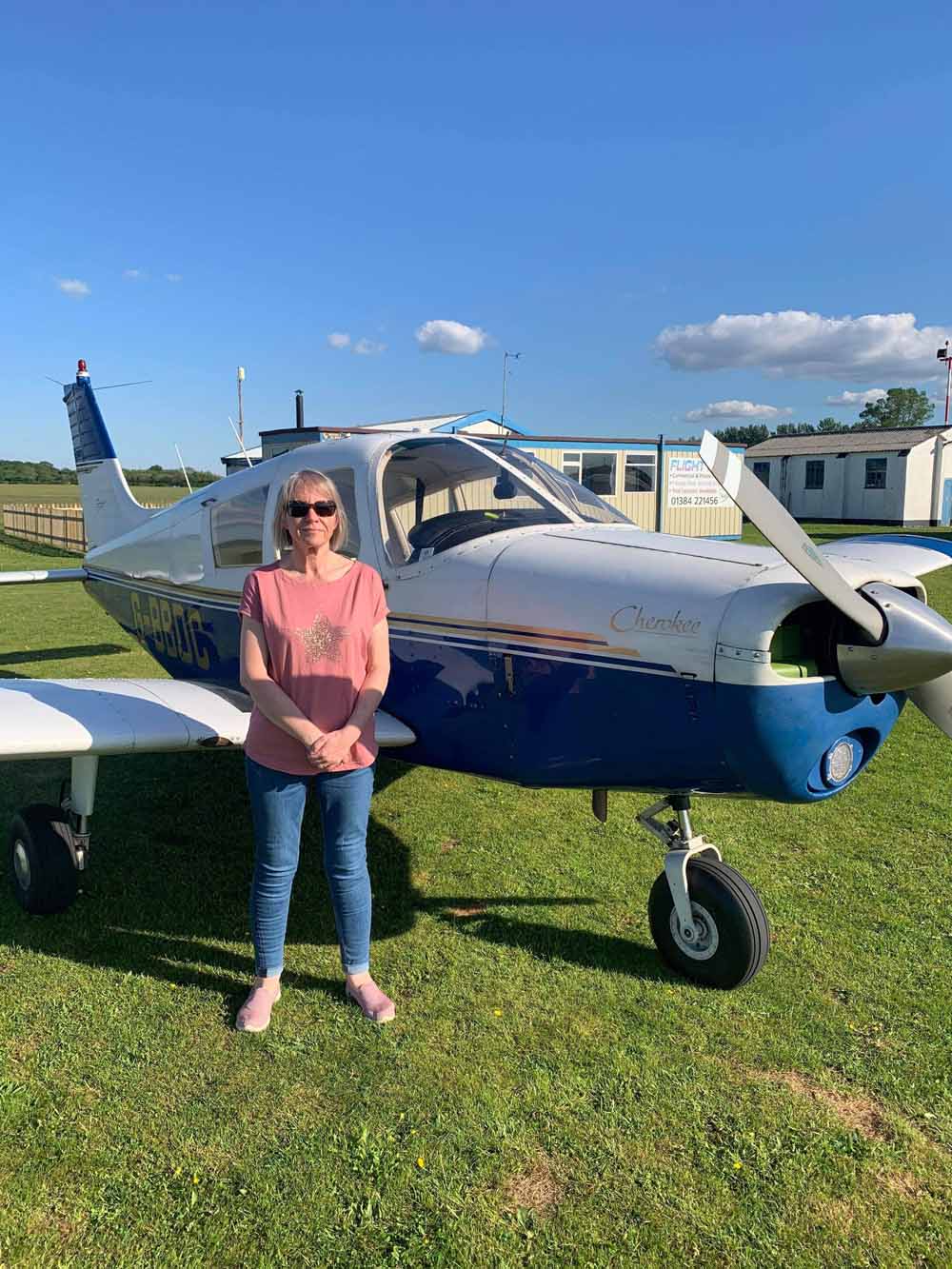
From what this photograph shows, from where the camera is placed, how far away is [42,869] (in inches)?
154

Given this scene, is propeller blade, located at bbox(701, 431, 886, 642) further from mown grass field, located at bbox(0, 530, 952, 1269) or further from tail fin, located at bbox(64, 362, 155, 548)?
tail fin, located at bbox(64, 362, 155, 548)

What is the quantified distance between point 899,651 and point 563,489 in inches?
78.1

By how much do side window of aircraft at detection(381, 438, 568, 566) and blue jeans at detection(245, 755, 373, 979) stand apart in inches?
50.2

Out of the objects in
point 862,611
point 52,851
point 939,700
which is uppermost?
point 862,611

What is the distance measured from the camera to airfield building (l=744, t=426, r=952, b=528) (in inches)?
1405

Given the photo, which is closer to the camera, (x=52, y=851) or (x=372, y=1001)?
(x=372, y=1001)

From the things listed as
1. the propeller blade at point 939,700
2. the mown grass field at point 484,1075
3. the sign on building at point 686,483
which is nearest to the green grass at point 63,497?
the sign on building at point 686,483

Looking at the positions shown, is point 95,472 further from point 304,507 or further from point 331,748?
point 331,748

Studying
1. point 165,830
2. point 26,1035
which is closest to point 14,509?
point 165,830

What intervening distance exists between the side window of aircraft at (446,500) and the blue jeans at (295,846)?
1.28 meters

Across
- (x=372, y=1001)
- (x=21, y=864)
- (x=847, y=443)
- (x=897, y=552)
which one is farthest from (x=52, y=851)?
(x=847, y=443)

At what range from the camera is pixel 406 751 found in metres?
4.01

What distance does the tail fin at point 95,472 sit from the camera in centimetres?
833

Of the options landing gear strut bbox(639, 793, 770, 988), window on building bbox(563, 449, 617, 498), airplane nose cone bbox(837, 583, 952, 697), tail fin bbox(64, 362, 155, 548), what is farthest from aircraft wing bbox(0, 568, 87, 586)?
window on building bbox(563, 449, 617, 498)
